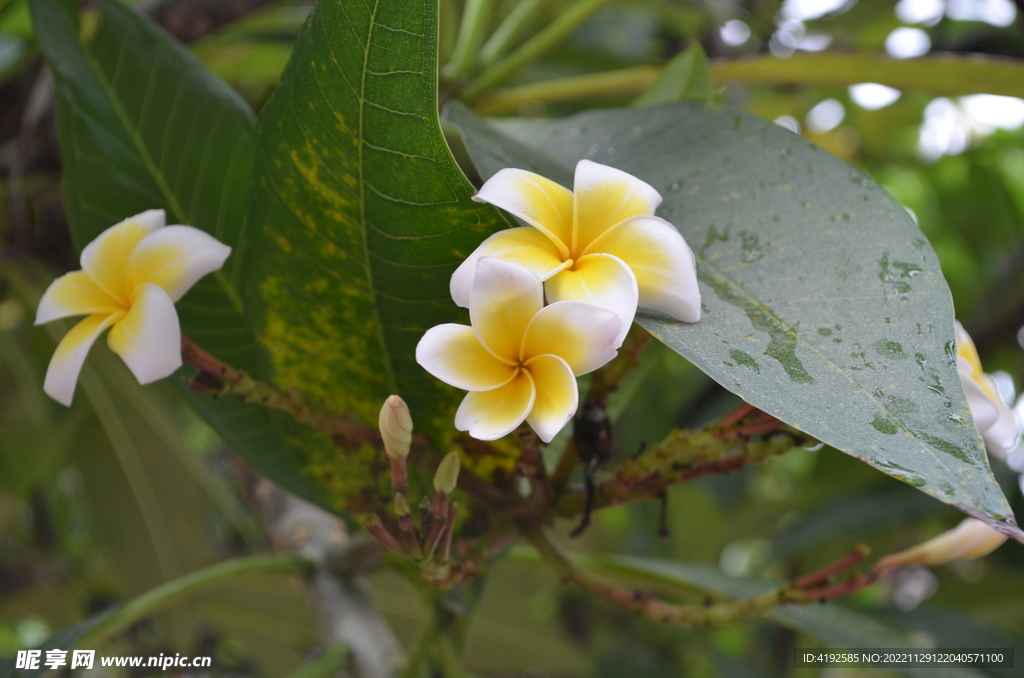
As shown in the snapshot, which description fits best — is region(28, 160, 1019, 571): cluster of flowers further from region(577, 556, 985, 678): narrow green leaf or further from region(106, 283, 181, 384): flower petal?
region(577, 556, 985, 678): narrow green leaf

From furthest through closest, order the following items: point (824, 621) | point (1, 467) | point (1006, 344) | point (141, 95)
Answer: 1. point (1006, 344)
2. point (1, 467)
3. point (824, 621)
4. point (141, 95)

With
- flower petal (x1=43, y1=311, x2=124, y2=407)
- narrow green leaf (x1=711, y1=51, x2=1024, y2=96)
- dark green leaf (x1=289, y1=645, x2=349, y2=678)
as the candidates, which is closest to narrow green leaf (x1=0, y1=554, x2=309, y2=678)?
dark green leaf (x1=289, y1=645, x2=349, y2=678)

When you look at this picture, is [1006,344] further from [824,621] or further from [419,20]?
[419,20]

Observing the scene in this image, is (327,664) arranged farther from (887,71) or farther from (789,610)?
(887,71)

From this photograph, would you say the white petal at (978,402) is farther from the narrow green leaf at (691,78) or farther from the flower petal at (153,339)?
the flower petal at (153,339)

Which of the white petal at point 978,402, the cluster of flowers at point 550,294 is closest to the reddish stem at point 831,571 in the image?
the white petal at point 978,402

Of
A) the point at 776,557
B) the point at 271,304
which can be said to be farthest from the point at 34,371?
the point at 776,557
